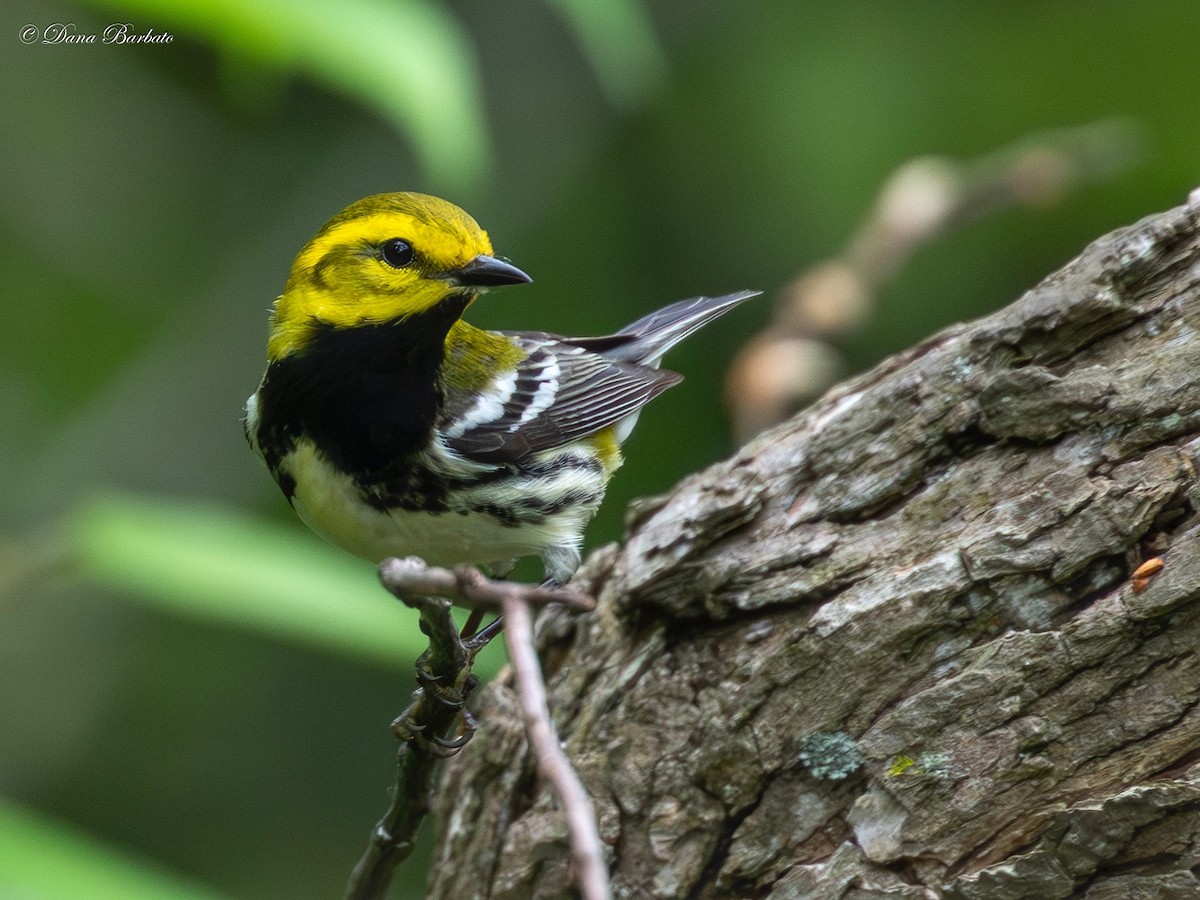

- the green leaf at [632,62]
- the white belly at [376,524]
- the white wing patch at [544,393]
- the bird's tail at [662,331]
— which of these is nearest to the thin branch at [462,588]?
the white belly at [376,524]

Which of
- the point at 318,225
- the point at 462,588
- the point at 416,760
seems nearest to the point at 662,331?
the point at 416,760

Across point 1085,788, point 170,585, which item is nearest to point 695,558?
point 1085,788

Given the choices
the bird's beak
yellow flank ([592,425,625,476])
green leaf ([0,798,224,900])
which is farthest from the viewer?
yellow flank ([592,425,625,476])

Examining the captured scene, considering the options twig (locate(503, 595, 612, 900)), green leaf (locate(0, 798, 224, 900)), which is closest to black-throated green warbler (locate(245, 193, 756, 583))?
green leaf (locate(0, 798, 224, 900))

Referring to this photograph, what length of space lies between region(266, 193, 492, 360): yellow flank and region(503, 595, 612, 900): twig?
63.7 inches

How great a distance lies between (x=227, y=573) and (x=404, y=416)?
665 millimetres

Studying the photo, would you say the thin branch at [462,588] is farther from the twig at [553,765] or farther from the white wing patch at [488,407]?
the white wing patch at [488,407]

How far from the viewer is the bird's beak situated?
2656 mm

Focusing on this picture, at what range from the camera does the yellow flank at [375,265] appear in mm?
2701

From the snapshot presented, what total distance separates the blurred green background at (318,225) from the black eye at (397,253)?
193 centimetres

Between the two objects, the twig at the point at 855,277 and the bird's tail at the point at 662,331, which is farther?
the bird's tail at the point at 662,331

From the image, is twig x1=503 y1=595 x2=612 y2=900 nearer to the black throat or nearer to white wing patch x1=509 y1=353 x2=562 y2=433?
the black throat

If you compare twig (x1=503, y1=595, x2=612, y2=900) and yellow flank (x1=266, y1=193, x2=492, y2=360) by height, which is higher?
yellow flank (x1=266, y1=193, x2=492, y2=360)

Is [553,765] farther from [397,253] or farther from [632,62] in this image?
[632,62]
